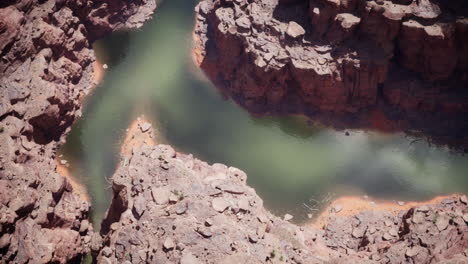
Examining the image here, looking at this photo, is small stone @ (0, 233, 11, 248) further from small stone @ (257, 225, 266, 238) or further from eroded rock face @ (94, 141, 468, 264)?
small stone @ (257, 225, 266, 238)

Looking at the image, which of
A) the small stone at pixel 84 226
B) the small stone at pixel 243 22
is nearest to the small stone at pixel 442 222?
the small stone at pixel 243 22

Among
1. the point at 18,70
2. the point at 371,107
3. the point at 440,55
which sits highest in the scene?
the point at 440,55

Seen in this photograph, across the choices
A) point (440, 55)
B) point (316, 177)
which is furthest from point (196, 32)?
point (440, 55)

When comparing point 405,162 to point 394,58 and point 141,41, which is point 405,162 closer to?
point 394,58

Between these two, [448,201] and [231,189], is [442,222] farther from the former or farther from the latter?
[231,189]

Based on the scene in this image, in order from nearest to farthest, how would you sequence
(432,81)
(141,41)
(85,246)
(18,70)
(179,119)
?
1. (85,246)
2. (18,70)
3. (432,81)
4. (179,119)
5. (141,41)

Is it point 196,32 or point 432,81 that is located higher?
point 432,81

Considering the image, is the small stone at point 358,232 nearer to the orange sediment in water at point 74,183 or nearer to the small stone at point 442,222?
the small stone at point 442,222

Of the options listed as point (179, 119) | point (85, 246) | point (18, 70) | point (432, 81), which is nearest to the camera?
point (85, 246)
